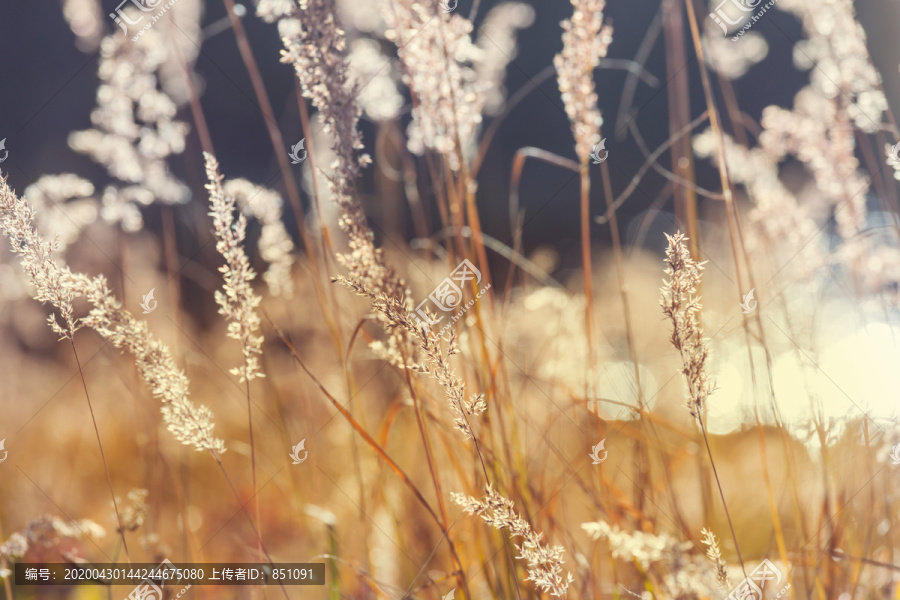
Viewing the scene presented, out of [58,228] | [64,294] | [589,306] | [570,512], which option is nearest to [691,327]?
[589,306]

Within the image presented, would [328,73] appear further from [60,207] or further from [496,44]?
[60,207]

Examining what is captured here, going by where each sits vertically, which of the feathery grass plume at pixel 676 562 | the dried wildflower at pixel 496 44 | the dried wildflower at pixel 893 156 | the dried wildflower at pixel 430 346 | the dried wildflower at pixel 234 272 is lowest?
the feathery grass plume at pixel 676 562

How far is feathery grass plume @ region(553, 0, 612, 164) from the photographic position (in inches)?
27.3

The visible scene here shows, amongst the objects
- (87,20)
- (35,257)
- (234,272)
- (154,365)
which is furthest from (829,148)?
(87,20)

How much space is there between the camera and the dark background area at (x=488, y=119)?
119 cm

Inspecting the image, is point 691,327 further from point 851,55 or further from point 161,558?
point 161,558

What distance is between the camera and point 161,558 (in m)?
0.75

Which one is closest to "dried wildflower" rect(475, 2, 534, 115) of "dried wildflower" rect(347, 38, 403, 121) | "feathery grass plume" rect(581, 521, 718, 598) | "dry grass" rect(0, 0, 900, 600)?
"dry grass" rect(0, 0, 900, 600)

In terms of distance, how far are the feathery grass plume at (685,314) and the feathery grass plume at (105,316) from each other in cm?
54

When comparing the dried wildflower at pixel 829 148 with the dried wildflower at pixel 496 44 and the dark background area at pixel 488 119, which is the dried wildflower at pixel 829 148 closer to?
the dark background area at pixel 488 119

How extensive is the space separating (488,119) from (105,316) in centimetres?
182

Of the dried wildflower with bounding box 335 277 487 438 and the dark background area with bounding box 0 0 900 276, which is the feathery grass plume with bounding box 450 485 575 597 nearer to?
the dried wildflower with bounding box 335 277 487 438

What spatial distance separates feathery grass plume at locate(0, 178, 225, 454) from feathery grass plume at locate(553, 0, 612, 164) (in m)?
0.61

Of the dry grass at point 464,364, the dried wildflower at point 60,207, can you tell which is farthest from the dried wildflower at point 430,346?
the dried wildflower at point 60,207
